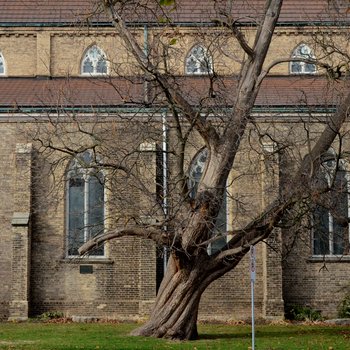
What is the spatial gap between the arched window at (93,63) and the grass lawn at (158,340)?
9211 millimetres

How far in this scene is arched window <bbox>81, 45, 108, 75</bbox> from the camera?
3131 centimetres

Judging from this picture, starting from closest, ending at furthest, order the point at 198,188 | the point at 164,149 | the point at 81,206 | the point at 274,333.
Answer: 1. the point at 198,188
2. the point at 274,333
3. the point at 164,149
4. the point at 81,206

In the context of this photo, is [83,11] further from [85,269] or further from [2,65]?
[85,269]

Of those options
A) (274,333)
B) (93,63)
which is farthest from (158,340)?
(93,63)

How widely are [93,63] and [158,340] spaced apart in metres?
13.6

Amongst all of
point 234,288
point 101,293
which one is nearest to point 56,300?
point 101,293

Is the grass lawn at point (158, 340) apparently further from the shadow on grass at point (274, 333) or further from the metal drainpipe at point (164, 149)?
the metal drainpipe at point (164, 149)

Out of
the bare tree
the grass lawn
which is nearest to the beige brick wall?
the grass lawn

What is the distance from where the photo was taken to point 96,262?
1113 inches

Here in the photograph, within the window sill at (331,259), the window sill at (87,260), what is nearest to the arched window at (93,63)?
the window sill at (87,260)

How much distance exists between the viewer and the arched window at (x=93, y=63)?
3131cm

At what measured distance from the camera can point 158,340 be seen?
20.3 meters

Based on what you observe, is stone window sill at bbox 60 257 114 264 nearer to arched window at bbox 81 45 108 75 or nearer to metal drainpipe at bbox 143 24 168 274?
metal drainpipe at bbox 143 24 168 274

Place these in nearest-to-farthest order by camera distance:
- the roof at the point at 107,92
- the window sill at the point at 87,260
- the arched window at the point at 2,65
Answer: the roof at the point at 107,92, the window sill at the point at 87,260, the arched window at the point at 2,65
